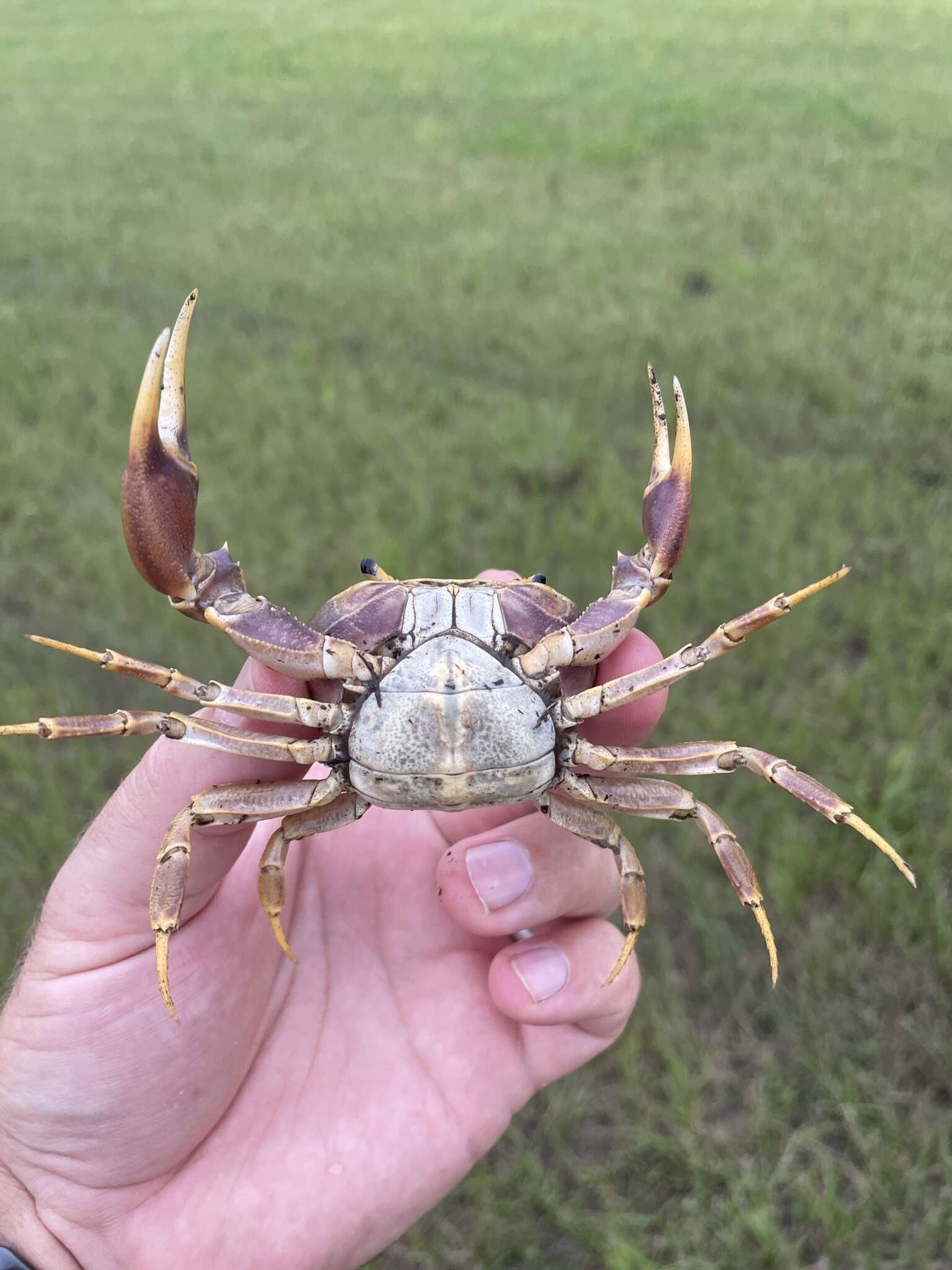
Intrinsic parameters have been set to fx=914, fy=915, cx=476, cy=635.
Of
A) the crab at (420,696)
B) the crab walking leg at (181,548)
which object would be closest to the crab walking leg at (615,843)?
the crab at (420,696)

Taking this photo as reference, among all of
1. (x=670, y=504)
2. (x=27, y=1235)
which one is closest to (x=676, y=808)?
(x=670, y=504)

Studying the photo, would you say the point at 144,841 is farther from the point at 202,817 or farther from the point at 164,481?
the point at 164,481

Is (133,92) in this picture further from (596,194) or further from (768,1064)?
(768,1064)

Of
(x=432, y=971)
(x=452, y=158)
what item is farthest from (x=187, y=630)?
(x=452, y=158)

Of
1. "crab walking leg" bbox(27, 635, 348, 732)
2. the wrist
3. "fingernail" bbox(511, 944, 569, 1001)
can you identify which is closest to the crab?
"crab walking leg" bbox(27, 635, 348, 732)

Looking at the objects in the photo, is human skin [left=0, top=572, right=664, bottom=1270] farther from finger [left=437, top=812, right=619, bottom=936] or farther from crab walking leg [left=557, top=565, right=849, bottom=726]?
crab walking leg [left=557, top=565, right=849, bottom=726]

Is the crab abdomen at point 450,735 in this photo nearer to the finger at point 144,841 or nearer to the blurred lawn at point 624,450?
the finger at point 144,841
